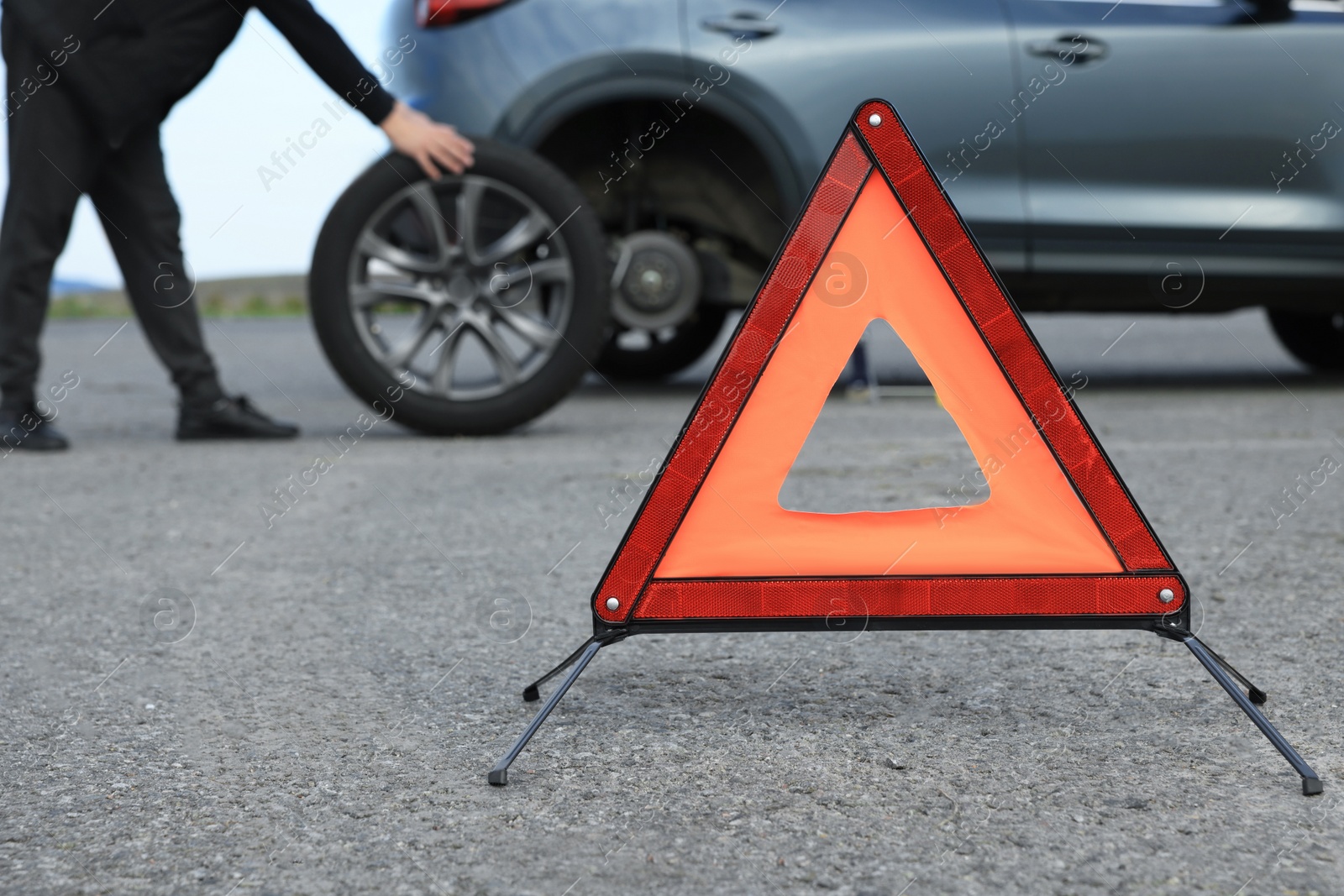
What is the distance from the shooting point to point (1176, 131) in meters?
4.98

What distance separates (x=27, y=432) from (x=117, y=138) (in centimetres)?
104

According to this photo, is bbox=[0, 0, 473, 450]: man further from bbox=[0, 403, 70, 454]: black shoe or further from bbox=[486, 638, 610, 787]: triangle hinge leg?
bbox=[486, 638, 610, 787]: triangle hinge leg

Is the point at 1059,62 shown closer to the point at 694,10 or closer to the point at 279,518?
the point at 694,10

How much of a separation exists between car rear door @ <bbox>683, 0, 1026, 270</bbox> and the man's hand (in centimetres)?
103

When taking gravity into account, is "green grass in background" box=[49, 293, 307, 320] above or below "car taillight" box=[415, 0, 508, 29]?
below

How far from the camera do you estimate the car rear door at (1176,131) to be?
16.3 feet

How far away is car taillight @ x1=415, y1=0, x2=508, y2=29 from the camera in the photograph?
16.0 feet

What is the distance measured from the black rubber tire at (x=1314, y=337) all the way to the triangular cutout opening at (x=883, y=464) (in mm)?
2434

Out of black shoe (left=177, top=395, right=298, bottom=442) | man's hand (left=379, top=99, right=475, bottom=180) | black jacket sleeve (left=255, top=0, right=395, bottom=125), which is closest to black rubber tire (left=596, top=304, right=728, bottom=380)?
black shoe (left=177, top=395, right=298, bottom=442)

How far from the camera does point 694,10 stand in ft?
16.3

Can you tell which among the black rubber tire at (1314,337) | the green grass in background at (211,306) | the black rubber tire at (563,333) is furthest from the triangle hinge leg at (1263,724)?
the green grass in background at (211,306)

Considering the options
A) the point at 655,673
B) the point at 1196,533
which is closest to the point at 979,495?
the point at 1196,533

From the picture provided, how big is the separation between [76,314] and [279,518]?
12290mm

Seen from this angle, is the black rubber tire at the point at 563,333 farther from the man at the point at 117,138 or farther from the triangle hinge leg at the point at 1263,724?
the triangle hinge leg at the point at 1263,724
